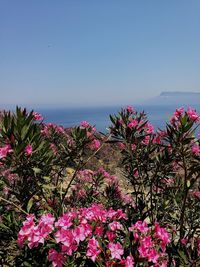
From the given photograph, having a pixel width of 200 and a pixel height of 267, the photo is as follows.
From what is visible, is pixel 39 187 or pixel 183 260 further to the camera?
pixel 39 187

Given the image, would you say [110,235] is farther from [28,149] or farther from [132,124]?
[132,124]

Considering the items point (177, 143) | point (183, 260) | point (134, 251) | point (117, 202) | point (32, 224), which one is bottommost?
point (117, 202)

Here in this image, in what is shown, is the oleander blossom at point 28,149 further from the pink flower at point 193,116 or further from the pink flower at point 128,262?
the pink flower at point 193,116

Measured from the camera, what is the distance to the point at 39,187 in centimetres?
388

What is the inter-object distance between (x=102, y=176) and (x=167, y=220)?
273cm

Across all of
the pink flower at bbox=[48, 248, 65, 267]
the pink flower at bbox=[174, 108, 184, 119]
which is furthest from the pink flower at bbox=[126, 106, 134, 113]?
the pink flower at bbox=[48, 248, 65, 267]

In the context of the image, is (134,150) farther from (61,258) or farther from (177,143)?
(61,258)

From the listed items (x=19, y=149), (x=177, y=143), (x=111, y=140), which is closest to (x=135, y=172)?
(x=111, y=140)

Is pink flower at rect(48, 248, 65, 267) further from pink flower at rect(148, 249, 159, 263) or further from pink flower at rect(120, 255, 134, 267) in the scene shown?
pink flower at rect(148, 249, 159, 263)

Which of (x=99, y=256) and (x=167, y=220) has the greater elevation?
(x=99, y=256)

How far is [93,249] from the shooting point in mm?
2521

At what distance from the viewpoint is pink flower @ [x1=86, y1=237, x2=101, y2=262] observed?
8.21ft

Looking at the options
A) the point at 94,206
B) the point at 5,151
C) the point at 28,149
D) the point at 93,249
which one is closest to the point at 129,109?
the point at 28,149

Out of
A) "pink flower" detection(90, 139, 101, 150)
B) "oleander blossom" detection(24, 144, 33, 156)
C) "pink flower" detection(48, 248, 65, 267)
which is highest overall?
"oleander blossom" detection(24, 144, 33, 156)
